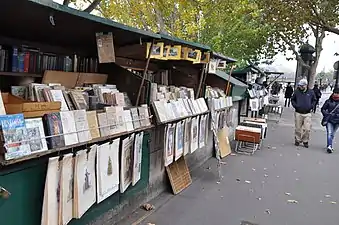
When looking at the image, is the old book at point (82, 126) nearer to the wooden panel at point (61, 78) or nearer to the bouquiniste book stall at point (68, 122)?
the bouquiniste book stall at point (68, 122)

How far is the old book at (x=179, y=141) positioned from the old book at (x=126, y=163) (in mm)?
1272

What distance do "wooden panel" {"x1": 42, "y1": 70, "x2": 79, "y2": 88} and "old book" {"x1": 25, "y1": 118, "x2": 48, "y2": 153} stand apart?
2020mm

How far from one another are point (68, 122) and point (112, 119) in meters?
0.76

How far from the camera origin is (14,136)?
2377 millimetres

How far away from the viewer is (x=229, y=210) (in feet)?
15.5

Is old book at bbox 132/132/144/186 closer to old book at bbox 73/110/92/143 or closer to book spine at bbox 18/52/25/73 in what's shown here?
old book at bbox 73/110/92/143

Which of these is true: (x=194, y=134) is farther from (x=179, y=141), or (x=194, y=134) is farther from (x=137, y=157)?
(x=137, y=157)

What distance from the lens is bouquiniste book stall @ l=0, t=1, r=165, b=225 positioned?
256 centimetres

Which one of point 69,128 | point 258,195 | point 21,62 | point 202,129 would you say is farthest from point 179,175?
point 69,128

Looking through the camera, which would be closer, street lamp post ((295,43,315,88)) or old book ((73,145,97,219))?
old book ((73,145,97,219))

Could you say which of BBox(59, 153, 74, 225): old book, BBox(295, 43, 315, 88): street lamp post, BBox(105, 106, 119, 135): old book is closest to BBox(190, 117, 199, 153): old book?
BBox(105, 106, 119, 135): old book

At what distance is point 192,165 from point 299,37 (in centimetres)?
1642


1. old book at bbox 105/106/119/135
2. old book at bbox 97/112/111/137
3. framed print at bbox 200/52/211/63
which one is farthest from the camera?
framed print at bbox 200/52/211/63

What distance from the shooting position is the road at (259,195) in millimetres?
4477
